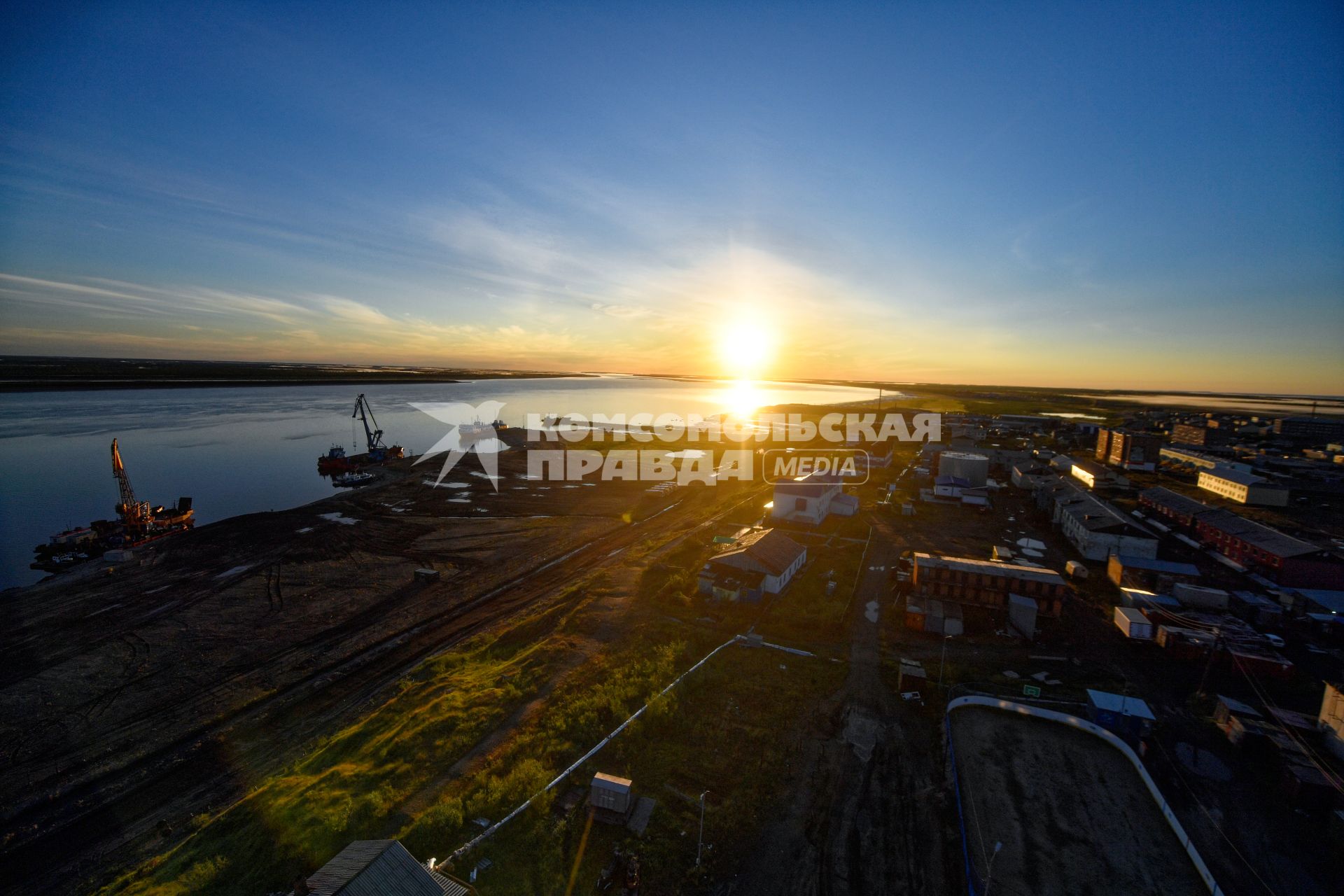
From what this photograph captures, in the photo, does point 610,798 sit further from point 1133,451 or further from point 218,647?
point 1133,451

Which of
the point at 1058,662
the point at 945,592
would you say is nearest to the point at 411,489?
the point at 945,592

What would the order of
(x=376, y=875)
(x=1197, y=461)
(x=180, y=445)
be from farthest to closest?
1. (x=180, y=445)
2. (x=1197, y=461)
3. (x=376, y=875)

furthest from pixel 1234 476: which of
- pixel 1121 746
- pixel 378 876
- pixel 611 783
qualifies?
pixel 378 876

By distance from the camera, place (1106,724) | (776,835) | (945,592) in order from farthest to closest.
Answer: (945,592), (1106,724), (776,835)

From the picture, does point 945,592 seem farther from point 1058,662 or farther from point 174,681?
point 174,681

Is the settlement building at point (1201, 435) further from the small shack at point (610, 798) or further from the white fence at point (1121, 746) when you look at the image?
the small shack at point (610, 798)

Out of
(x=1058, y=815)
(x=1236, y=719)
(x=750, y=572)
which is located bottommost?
(x=1058, y=815)

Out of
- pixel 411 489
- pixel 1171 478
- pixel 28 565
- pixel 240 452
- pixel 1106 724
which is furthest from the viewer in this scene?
pixel 240 452
